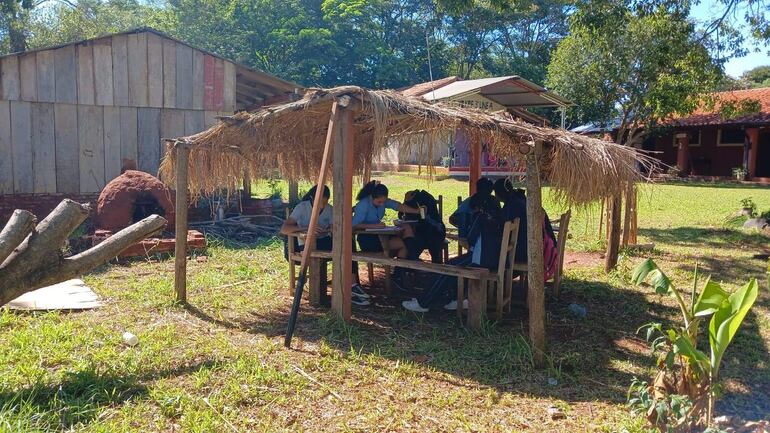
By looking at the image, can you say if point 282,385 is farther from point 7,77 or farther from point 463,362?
point 7,77

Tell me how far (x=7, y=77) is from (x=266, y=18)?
968 inches

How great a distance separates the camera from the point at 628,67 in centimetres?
2314

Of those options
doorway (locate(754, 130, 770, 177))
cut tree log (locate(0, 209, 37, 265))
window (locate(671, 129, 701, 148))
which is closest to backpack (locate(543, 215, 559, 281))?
cut tree log (locate(0, 209, 37, 265))

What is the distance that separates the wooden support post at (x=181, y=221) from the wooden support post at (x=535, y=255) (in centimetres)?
398

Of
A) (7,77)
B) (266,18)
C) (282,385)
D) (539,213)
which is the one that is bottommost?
(282,385)

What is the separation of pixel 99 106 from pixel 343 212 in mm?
7369

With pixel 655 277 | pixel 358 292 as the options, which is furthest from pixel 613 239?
pixel 655 277

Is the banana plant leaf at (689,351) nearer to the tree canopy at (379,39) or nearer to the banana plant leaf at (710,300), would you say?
the banana plant leaf at (710,300)

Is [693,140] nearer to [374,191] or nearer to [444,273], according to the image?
[374,191]

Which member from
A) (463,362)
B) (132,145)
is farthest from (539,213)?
(132,145)

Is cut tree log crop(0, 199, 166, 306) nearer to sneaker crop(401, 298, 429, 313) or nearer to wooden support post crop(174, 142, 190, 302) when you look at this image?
wooden support post crop(174, 142, 190, 302)

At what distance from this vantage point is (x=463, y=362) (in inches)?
213

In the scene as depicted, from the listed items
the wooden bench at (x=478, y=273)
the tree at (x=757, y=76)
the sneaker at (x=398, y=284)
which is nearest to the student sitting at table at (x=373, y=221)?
the wooden bench at (x=478, y=273)

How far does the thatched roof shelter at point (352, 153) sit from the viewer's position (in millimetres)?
5266
